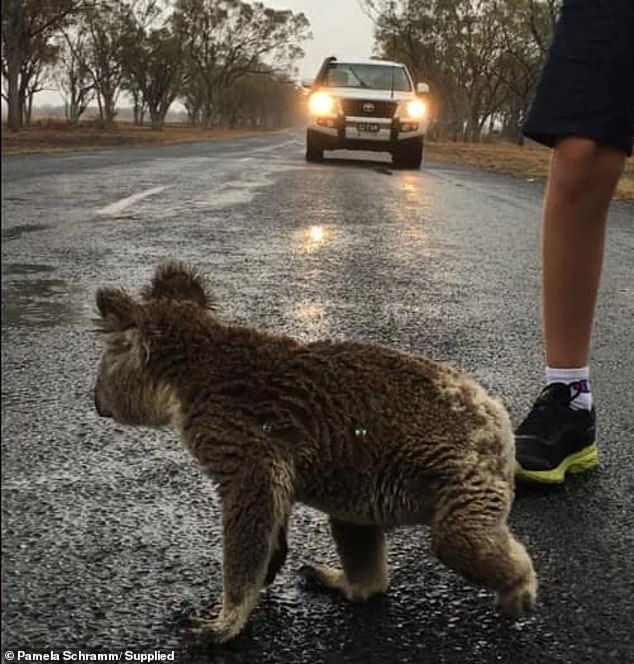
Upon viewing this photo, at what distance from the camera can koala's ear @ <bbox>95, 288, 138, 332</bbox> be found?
4.97 feet

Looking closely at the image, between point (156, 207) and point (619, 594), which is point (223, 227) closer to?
point (156, 207)

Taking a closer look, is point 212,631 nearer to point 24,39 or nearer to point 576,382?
point 24,39

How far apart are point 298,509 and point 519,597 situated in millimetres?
715

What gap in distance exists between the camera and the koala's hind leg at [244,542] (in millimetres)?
1666

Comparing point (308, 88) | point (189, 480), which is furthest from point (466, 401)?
point (308, 88)

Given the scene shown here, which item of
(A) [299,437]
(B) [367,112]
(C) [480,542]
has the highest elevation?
(B) [367,112]

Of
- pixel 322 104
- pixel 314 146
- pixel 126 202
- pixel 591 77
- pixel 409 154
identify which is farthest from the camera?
pixel 314 146

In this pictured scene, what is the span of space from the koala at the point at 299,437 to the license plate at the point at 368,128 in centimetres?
1657

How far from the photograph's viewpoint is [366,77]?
19172 mm

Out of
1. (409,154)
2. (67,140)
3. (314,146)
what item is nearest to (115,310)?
(409,154)

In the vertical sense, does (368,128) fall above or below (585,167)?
A: above

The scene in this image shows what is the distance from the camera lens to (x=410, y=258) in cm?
693

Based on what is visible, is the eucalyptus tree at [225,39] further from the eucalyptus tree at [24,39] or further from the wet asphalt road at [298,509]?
the wet asphalt road at [298,509]

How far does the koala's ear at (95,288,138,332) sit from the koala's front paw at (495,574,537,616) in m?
0.85
